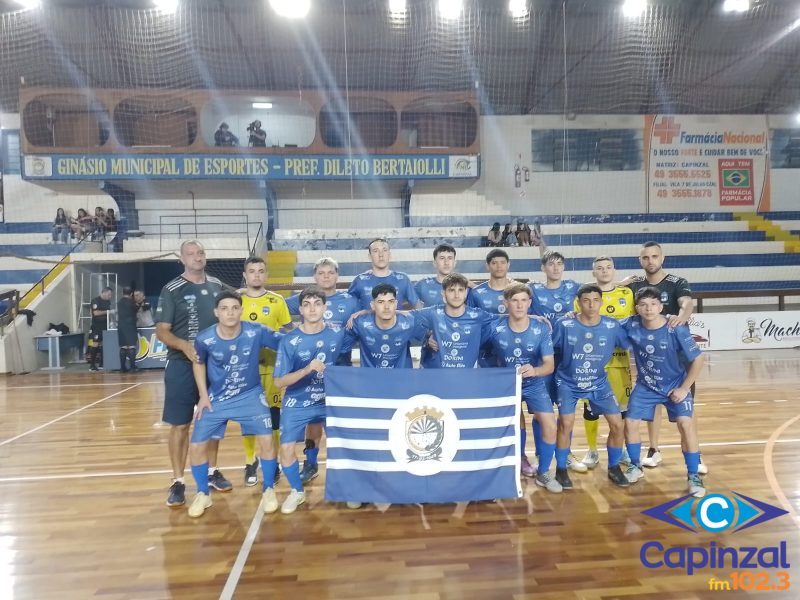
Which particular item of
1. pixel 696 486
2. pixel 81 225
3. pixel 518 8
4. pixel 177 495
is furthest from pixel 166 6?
pixel 696 486

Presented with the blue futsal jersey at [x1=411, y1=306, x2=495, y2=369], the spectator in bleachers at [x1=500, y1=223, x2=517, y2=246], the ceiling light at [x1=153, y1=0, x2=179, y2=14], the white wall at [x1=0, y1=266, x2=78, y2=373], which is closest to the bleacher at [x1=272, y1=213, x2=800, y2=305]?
the spectator in bleachers at [x1=500, y1=223, x2=517, y2=246]

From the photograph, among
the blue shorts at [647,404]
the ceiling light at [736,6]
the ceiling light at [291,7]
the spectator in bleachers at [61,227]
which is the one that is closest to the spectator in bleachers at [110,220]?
the spectator in bleachers at [61,227]

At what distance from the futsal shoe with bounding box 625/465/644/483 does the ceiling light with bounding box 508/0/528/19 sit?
11329 millimetres

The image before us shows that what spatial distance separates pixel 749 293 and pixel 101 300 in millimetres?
14590

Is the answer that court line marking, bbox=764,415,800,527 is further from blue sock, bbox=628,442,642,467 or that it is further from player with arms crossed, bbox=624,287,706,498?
blue sock, bbox=628,442,642,467

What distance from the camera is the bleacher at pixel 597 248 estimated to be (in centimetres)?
Answer: 1346

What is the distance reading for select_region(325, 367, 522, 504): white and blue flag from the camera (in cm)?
336

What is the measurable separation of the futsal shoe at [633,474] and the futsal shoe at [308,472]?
2.34 metres

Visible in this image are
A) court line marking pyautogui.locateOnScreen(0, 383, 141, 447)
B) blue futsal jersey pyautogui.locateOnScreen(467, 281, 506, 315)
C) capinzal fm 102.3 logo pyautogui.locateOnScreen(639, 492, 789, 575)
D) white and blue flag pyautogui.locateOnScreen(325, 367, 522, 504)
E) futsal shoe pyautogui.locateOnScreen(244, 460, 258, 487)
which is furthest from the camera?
court line marking pyautogui.locateOnScreen(0, 383, 141, 447)

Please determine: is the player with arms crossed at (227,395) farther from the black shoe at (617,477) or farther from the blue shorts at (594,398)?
the black shoe at (617,477)

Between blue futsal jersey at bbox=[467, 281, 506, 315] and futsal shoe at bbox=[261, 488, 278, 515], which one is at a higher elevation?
blue futsal jersey at bbox=[467, 281, 506, 315]

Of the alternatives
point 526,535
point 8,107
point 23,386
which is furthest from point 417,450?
point 8,107

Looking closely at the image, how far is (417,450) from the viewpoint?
132 inches

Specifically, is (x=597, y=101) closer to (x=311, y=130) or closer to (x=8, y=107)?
(x=311, y=130)
